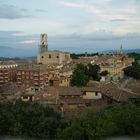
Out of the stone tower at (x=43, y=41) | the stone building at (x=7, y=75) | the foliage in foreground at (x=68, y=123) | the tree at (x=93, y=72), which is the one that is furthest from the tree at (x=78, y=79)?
the stone tower at (x=43, y=41)

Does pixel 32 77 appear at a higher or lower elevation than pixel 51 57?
lower

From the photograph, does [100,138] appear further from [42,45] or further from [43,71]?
[42,45]

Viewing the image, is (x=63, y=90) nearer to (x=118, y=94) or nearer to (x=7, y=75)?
(x=118, y=94)

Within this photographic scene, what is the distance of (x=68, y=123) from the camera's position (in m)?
17.5

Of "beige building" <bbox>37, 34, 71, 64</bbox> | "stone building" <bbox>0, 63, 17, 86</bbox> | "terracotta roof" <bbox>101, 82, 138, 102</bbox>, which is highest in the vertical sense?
"beige building" <bbox>37, 34, 71, 64</bbox>

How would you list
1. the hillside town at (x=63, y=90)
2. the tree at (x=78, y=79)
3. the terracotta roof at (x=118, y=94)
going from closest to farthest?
the hillside town at (x=63, y=90), the terracotta roof at (x=118, y=94), the tree at (x=78, y=79)

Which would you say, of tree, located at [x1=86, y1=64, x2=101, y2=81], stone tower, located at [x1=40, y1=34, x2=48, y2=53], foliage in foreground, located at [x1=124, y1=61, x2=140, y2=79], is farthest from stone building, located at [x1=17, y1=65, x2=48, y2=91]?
stone tower, located at [x1=40, y1=34, x2=48, y2=53]

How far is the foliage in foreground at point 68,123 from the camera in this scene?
14945mm

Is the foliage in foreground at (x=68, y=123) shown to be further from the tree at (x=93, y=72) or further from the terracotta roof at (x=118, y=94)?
the tree at (x=93, y=72)

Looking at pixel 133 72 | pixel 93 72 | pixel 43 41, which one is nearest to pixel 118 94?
pixel 93 72

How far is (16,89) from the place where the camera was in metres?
29.5

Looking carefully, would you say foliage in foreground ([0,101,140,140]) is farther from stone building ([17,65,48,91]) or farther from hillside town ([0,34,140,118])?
stone building ([17,65,48,91])

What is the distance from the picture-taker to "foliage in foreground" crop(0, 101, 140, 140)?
14945 millimetres

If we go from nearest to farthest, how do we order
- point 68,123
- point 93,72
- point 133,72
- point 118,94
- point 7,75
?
point 68,123 → point 118,94 → point 93,72 → point 7,75 → point 133,72
